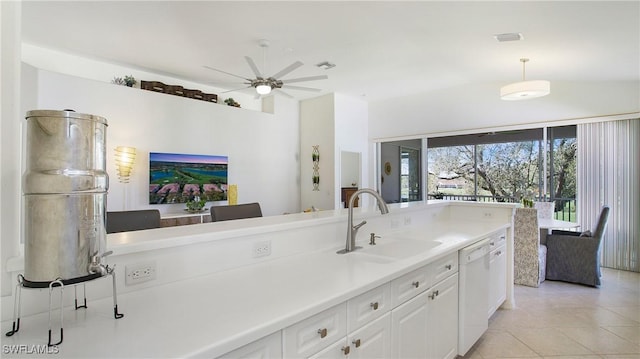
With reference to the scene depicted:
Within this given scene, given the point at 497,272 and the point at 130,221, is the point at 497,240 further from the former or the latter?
the point at 130,221

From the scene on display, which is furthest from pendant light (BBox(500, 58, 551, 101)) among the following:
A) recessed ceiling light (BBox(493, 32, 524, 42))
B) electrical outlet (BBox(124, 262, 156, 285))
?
electrical outlet (BBox(124, 262, 156, 285))

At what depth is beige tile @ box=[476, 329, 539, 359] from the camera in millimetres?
2482

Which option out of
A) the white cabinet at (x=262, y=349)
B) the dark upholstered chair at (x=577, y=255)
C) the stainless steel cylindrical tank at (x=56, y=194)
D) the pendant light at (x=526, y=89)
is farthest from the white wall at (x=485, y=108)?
the stainless steel cylindrical tank at (x=56, y=194)

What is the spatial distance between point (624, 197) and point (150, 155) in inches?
272

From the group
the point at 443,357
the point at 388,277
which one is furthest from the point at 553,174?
the point at 388,277

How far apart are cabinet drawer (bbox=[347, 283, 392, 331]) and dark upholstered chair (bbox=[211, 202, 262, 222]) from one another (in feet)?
4.82

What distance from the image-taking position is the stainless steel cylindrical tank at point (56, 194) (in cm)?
88

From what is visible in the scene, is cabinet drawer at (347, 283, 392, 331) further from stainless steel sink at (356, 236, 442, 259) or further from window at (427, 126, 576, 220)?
window at (427, 126, 576, 220)

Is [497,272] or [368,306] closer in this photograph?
[368,306]

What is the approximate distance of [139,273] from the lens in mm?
1270

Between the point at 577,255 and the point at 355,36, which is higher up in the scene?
the point at 355,36

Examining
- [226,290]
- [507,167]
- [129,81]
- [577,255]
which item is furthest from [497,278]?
[129,81]

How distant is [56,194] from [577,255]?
520cm

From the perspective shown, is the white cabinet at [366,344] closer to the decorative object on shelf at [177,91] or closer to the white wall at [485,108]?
the decorative object on shelf at [177,91]
